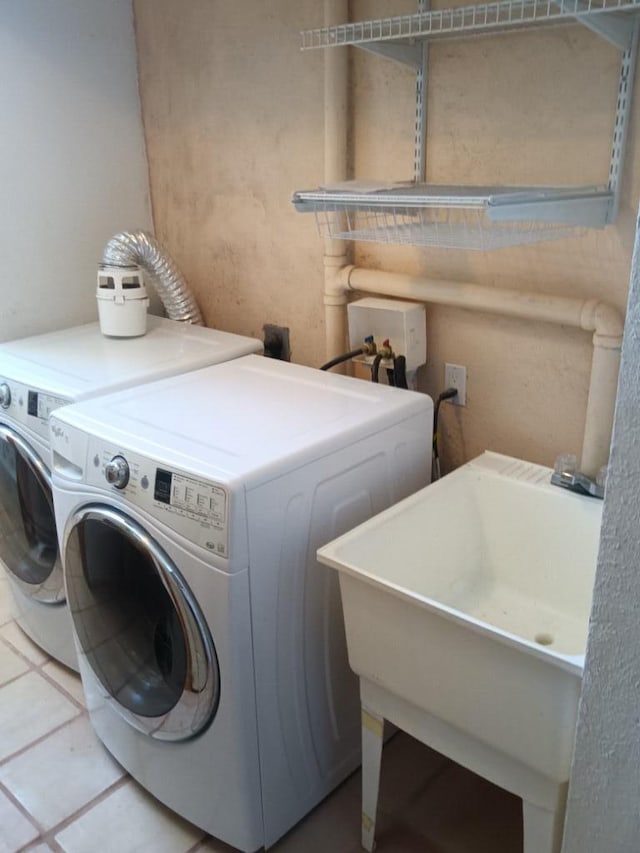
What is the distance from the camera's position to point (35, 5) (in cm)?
217

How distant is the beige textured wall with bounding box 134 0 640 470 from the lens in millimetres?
1534

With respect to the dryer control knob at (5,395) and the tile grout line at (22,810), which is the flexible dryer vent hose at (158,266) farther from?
the tile grout line at (22,810)

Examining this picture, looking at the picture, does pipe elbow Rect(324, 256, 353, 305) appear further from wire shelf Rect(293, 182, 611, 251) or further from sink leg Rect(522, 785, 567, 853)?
sink leg Rect(522, 785, 567, 853)

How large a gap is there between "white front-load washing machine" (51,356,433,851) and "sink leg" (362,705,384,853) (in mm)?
152

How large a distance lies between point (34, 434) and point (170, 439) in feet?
1.91

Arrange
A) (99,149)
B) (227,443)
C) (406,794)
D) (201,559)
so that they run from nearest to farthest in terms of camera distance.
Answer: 1. (201,559)
2. (227,443)
3. (406,794)
4. (99,149)

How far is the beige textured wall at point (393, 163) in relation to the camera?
1.53m

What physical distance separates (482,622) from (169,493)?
1.99 feet

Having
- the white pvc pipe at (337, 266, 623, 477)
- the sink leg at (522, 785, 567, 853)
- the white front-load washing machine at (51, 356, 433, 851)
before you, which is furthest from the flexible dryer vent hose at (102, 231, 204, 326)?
the sink leg at (522, 785, 567, 853)

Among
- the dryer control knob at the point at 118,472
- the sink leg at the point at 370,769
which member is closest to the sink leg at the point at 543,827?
the sink leg at the point at 370,769

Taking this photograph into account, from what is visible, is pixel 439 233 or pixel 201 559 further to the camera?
pixel 439 233

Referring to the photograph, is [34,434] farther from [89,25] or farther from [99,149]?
[89,25]

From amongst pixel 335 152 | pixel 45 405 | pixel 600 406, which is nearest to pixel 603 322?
pixel 600 406

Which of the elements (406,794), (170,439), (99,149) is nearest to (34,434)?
(170,439)
